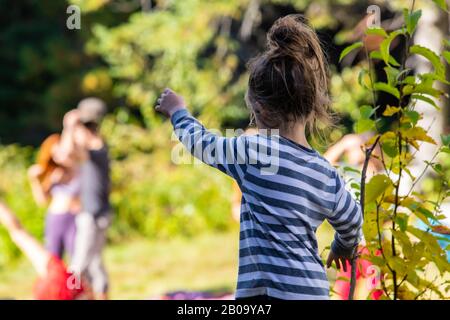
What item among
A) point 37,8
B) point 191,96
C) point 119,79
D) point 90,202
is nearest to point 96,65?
point 119,79

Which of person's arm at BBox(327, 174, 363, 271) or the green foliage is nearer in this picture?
person's arm at BBox(327, 174, 363, 271)

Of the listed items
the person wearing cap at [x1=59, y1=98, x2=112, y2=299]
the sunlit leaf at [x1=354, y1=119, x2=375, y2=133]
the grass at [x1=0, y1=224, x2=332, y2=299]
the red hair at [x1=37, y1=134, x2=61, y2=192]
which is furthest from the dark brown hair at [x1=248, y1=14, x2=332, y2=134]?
the grass at [x1=0, y1=224, x2=332, y2=299]

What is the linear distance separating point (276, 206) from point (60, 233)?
463 cm

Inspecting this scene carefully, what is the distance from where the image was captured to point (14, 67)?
17.4 m

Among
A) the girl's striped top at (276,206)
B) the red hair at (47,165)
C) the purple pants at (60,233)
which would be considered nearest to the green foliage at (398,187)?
the girl's striped top at (276,206)

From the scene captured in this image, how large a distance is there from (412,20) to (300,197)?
615 millimetres

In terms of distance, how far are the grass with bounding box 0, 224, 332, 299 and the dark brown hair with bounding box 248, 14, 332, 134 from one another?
5.76 m

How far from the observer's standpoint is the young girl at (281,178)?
211 centimetres

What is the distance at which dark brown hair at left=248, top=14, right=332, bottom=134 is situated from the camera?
2.18 metres

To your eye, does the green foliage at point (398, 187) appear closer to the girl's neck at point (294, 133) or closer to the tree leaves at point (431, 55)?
the tree leaves at point (431, 55)

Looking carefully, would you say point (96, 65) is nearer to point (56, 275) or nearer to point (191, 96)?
point (191, 96)

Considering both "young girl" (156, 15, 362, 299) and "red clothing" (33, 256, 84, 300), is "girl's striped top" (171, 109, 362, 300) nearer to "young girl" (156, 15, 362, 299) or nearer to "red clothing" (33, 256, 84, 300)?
"young girl" (156, 15, 362, 299)
